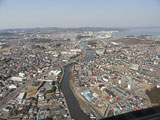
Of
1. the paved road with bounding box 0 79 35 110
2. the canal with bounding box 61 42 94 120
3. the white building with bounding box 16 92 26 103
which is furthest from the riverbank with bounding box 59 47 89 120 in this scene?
the paved road with bounding box 0 79 35 110

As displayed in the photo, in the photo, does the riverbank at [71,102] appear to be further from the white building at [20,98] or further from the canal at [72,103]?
the white building at [20,98]

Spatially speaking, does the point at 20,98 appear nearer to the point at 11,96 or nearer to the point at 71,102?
the point at 11,96

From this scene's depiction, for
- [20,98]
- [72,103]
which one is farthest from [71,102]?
[20,98]

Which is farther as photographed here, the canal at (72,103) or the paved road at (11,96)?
the paved road at (11,96)

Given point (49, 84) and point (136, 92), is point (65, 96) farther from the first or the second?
point (136, 92)

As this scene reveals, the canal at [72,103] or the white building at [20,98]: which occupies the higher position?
the white building at [20,98]

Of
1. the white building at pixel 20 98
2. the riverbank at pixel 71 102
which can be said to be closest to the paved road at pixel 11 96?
the white building at pixel 20 98

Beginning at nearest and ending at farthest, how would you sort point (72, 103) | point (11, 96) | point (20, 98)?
point (72, 103) → point (20, 98) → point (11, 96)

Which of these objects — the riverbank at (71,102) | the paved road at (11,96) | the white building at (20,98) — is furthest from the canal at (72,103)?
the paved road at (11,96)

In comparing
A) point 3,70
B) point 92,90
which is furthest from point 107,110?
point 3,70

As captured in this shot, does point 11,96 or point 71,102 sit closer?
point 71,102

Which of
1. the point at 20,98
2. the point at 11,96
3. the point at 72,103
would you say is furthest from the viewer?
the point at 11,96
